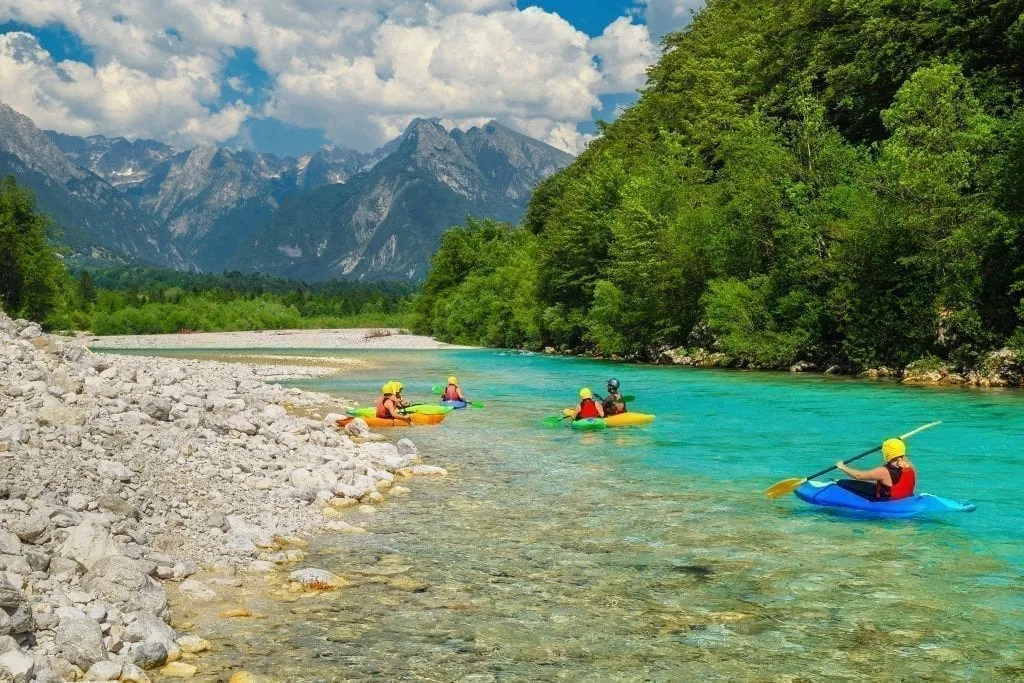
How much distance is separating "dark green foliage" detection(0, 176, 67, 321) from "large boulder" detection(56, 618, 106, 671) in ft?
250

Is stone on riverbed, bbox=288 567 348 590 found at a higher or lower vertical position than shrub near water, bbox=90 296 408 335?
lower

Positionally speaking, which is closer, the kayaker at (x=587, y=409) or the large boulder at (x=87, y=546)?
the large boulder at (x=87, y=546)

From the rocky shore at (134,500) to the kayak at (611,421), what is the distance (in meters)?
6.01

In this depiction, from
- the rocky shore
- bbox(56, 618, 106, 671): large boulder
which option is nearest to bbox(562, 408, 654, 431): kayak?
the rocky shore

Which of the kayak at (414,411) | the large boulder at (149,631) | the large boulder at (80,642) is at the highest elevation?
the kayak at (414,411)

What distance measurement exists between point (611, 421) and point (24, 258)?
69.4 m

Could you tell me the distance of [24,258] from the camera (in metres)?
74.2

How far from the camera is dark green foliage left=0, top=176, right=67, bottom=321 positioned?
7356cm

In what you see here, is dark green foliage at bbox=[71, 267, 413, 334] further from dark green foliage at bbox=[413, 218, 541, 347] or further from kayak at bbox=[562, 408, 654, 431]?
kayak at bbox=[562, 408, 654, 431]

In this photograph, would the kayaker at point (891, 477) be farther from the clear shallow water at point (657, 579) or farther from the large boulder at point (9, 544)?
the large boulder at point (9, 544)

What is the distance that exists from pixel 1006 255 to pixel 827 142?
47.9 ft

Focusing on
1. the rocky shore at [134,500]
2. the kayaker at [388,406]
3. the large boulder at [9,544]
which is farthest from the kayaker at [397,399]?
the large boulder at [9,544]

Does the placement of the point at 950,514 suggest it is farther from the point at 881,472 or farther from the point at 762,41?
the point at 762,41

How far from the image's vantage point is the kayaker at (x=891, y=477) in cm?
1316
